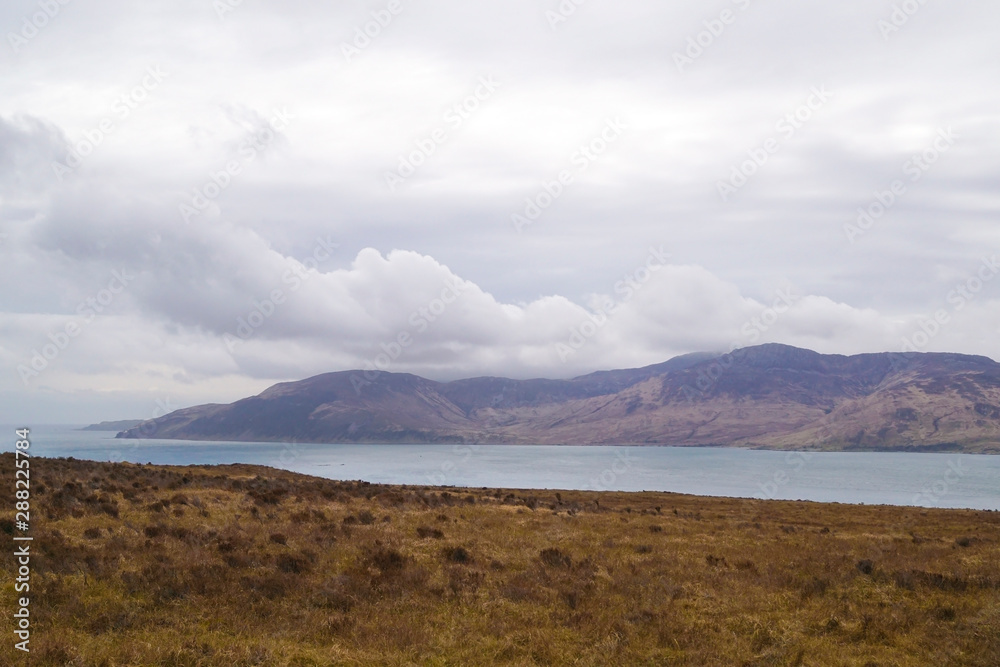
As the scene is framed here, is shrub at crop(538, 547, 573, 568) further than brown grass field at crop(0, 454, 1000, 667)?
Yes

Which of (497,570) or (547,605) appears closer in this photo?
(547,605)

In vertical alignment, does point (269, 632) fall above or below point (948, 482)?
above

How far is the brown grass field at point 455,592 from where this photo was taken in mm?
13773

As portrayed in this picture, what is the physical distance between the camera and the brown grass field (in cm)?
1377

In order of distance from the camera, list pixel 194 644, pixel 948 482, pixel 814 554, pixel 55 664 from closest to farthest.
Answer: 1. pixel 55 664
2. pixel 194 644
3. pixel 814 554
4. pixel 948 482

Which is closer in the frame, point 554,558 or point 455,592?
point 455,592

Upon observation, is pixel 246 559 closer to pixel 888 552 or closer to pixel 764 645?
pixel 764 645

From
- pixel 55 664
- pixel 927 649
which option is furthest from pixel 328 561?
pixel 927 649

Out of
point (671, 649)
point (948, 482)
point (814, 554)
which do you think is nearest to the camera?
point (671, 649)

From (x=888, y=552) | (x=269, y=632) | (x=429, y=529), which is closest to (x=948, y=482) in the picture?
(x=888, y=552)

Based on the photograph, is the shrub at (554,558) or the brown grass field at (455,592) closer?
the brown grass field at (455,592)

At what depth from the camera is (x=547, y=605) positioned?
56.9 ft

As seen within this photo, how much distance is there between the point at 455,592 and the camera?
717 inches

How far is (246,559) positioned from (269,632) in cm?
595
